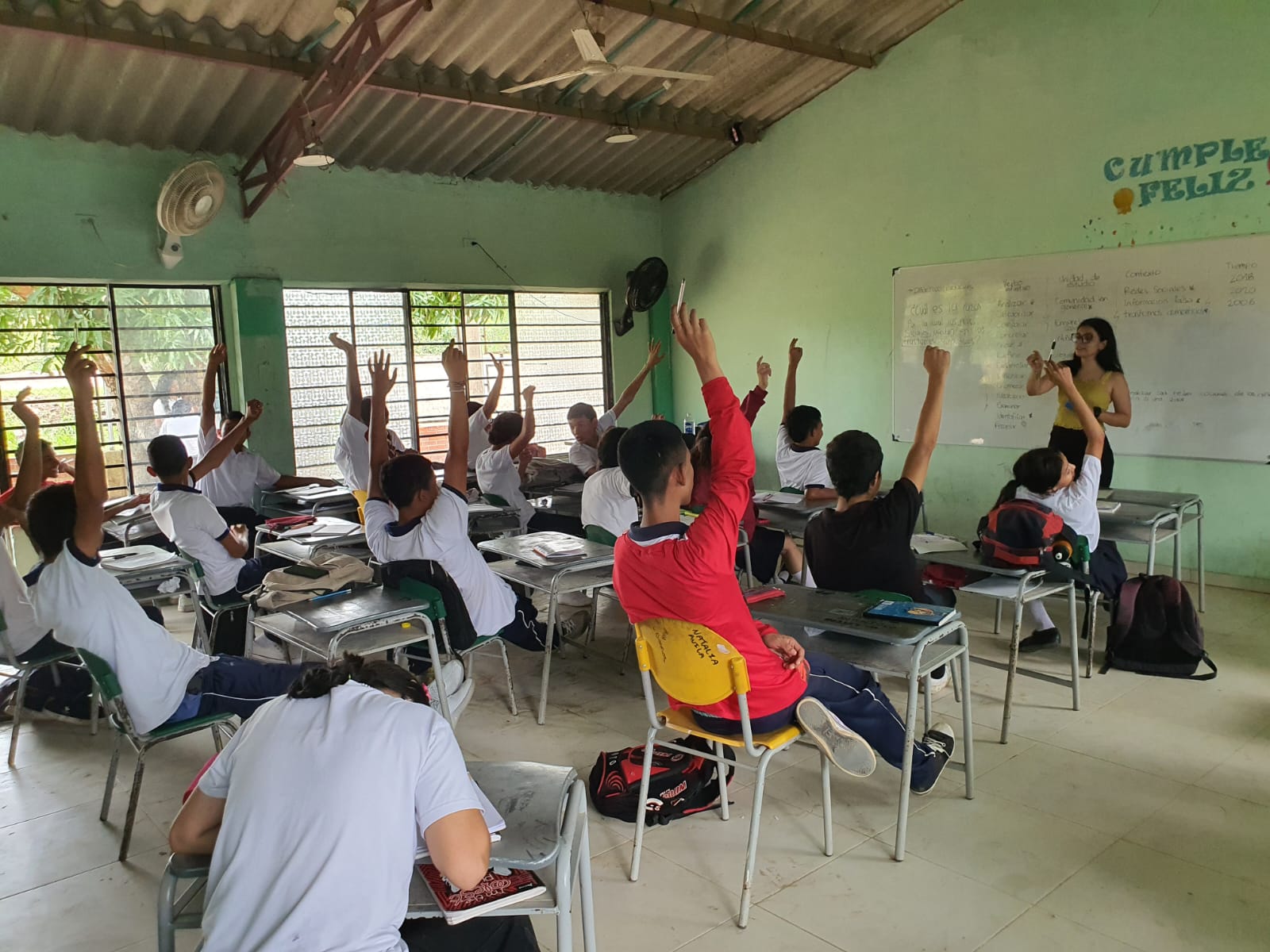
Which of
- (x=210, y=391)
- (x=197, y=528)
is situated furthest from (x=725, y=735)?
(x=210, y=391)

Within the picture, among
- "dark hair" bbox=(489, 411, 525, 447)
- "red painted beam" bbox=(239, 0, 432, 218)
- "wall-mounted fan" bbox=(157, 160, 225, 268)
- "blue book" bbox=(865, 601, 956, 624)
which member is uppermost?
"red painted beam" bbox=(239, 0, 432, 218)

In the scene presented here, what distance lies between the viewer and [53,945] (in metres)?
2.35

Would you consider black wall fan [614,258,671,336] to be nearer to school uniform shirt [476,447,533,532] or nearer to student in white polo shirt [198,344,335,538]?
school uniform shirt [476,447,533,532]

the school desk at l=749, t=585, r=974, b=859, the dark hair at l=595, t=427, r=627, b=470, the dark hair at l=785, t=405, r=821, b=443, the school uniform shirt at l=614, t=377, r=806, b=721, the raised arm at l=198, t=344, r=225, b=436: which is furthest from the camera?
the raised arm at l=198, t=344, r=225, b=436

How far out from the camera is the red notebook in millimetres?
1462

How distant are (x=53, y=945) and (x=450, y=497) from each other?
69.6 inches

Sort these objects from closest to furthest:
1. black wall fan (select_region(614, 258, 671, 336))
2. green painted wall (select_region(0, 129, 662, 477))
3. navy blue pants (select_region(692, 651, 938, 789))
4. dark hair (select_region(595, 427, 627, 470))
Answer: navy blue pants (select_region(692, 651, 938, 789)) < dark hair (select_region(595, 427, 627, 470)) < green painted wall (select_region(0, 129, 662, 477)) < black wall fan (select_region(614, 258, 671, 336))

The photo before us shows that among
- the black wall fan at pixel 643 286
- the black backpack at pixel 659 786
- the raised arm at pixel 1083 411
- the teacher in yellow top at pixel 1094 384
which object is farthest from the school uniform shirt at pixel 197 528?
the black wall fan at pixel 643 286

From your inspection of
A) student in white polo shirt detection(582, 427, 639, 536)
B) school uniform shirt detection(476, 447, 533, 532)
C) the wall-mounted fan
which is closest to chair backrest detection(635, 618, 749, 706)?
student in white polo shirt detection(582, 427, 639, 536)

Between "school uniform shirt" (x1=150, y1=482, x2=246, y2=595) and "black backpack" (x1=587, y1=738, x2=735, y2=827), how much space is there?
2.09 meters

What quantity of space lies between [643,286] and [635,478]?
261 inches

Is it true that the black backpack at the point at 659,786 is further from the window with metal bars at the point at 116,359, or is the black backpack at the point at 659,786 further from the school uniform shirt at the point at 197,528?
the window with metal bars at the point at 116,359

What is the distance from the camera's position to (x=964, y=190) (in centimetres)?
655

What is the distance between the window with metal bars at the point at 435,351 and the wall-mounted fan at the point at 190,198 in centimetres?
121
